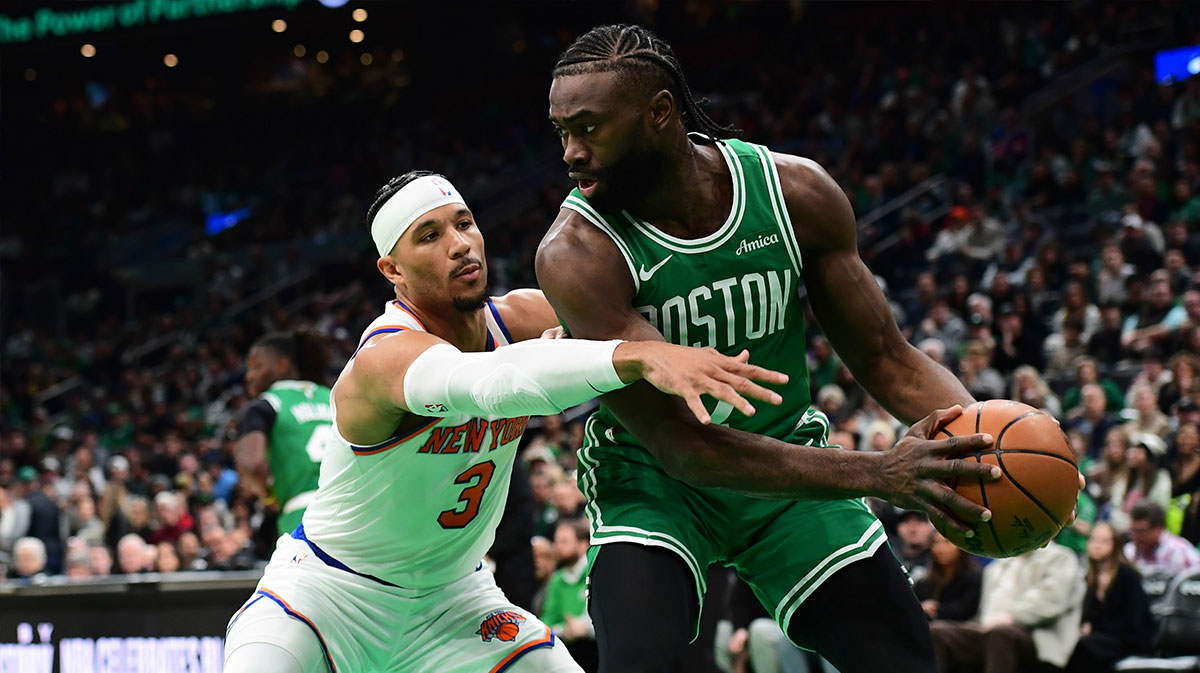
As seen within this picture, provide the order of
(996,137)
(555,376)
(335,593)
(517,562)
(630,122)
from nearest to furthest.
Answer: (555,376), (630,122), (335,593), (517,562), (996,137)

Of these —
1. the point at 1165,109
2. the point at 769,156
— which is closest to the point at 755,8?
the point at 1165,109

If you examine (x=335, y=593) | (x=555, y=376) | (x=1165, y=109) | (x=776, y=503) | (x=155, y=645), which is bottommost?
(x=155, y=645)

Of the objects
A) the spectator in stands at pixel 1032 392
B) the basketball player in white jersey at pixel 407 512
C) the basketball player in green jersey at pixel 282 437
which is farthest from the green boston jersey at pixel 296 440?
the spectator in stands at pixel 1032 392

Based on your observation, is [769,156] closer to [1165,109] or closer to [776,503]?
[776,503]

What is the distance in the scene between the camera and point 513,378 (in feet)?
9.95

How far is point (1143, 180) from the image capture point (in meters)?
12.0

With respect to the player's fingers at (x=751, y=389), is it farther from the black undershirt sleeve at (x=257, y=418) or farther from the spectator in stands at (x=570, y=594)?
the spectator in stands at (x=570, y=594)

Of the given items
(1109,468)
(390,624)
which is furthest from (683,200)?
(1109,468)

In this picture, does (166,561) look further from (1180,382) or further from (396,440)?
(396,440)

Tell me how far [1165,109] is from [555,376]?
1231 cm

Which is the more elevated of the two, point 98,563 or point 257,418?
point 257,418

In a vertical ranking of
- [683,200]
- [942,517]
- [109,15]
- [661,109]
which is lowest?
[942,517]

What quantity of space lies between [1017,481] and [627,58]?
1.39m

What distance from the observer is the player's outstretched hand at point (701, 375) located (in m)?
2.64
